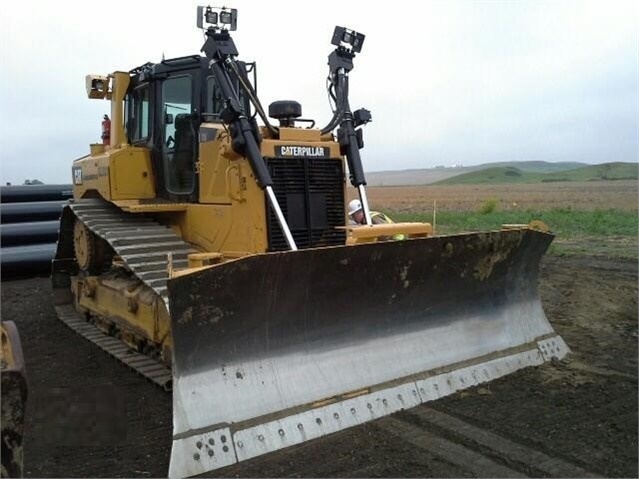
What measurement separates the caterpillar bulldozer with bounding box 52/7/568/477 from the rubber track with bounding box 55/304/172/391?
0.03m

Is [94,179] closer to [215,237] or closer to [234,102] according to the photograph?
[215,237]

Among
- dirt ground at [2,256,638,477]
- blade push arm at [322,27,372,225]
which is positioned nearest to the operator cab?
blade push arm at [322,27,372,225]

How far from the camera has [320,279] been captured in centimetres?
459

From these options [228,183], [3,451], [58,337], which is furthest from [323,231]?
[3,451]

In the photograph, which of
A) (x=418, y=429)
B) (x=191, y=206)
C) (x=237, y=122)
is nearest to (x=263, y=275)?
(x=418, y=429)

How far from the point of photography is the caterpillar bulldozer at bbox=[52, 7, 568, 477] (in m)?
4.14

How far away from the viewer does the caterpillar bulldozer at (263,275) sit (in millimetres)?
4145

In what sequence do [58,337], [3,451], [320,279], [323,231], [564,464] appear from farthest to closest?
1. [58,337]
2. [323,231]
3. [320,279]
4. [564,464]
5. [3,451]

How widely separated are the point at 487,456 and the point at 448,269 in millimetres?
1830

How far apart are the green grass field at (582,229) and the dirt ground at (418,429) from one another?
7532mm

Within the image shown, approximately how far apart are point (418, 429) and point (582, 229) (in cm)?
1477

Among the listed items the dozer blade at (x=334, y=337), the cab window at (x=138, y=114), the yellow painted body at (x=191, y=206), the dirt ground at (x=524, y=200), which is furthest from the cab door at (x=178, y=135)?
the dirt ground at (x=524, y=200)

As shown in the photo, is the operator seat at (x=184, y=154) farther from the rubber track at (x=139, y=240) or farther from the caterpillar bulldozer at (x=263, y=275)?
the rubber track at (x=139, y=240)

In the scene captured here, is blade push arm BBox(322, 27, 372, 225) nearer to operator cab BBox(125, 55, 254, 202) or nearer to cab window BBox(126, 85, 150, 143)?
operator cab BBox(125, 55, 254, 202)
